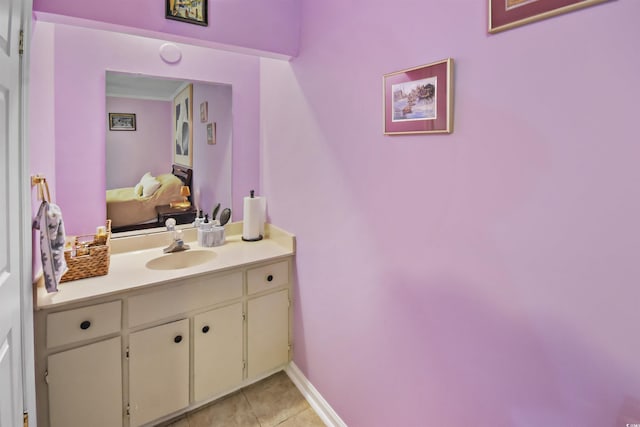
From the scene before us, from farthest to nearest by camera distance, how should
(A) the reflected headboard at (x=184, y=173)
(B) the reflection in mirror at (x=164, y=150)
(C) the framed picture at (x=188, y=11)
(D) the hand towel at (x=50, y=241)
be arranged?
(A) the reflected headboard at (x=184, y=173) < (B) the reflection in mirror at (x=164, y=150) < (C) the framed picture at (x=188, y=11) < (D) the hand towel at (x=50, y=241)

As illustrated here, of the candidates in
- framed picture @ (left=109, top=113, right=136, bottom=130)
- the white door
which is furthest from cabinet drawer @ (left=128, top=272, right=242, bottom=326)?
framed picture @ (left=109, top=113, right=136, bottom=130)

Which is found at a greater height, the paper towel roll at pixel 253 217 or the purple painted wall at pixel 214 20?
the purple painted wall at pixel 214 20

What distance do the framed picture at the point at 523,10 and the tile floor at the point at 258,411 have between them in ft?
6.60

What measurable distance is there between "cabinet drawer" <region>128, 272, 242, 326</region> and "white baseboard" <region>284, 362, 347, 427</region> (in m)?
0.67

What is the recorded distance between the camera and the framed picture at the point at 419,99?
1.15 metres

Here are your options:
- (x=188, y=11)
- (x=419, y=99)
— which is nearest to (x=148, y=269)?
(x=188, y=11)

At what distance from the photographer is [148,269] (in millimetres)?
1796

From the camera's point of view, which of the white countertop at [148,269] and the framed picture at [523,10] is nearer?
the framed picture at [523,10]

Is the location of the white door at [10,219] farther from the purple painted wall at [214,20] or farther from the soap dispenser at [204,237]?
the soap dispenser at [204,237]

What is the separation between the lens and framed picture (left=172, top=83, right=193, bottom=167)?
213 centimetres

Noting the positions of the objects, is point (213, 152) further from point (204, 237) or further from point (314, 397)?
point (314, 397)

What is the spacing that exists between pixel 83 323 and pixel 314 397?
4.20 feet

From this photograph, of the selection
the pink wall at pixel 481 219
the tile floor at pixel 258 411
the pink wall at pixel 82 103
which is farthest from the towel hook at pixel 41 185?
the tile floor at pixel 258 411

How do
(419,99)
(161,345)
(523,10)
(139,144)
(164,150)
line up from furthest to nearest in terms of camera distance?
(164,150), (139,144), (161,345), (419,99), (523,10)
